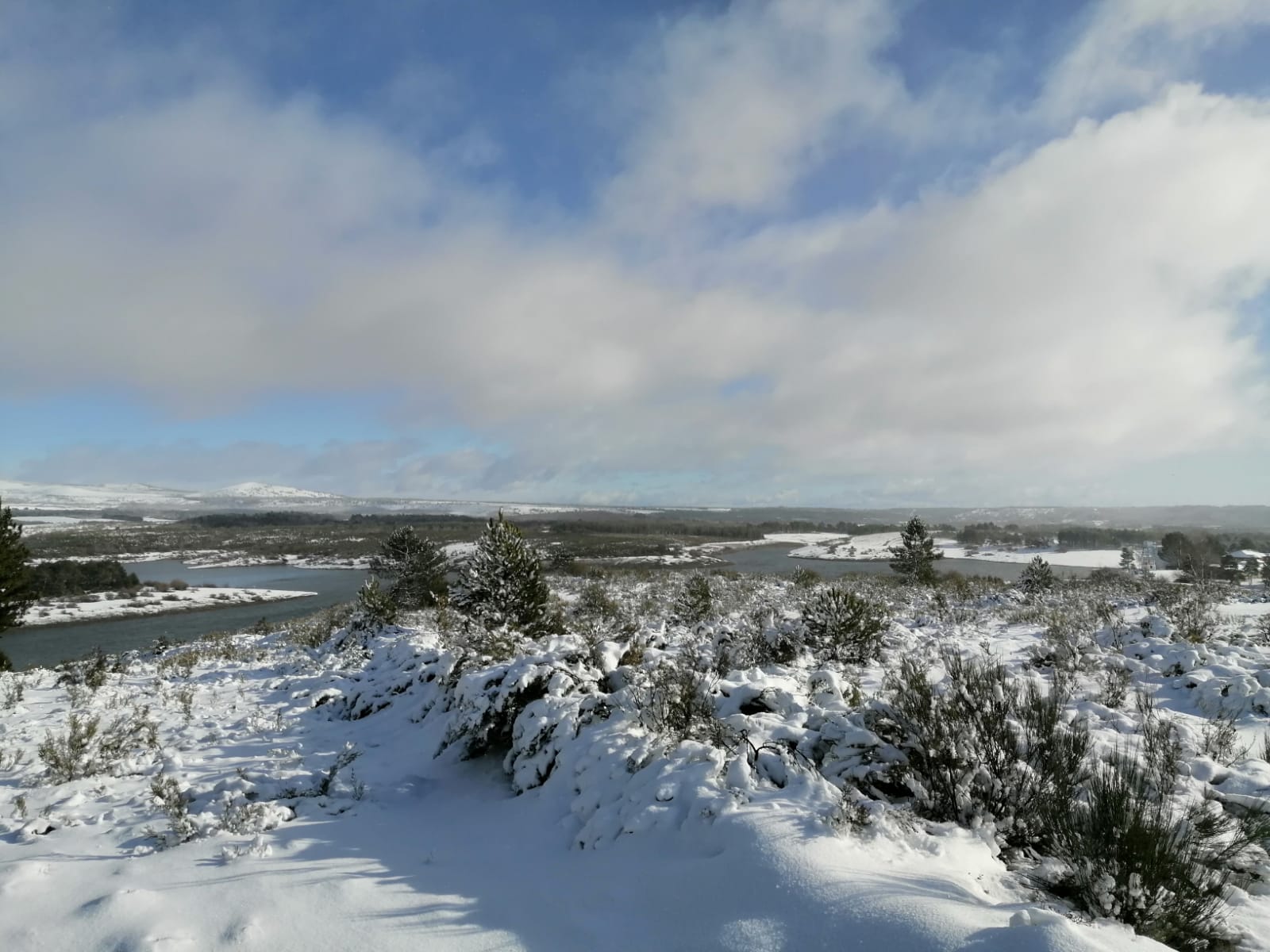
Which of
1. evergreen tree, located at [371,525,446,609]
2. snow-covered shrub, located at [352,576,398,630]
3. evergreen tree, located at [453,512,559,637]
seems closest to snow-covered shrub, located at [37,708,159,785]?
evergreen tree, located at [453,512,559,637]

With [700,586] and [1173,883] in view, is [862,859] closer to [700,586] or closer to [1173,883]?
[1173,883]

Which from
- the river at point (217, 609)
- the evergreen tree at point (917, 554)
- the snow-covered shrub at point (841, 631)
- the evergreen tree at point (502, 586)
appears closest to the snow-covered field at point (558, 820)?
the snow-covered shrub at point (841, 631)

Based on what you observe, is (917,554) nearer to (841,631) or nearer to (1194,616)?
(1194,616)

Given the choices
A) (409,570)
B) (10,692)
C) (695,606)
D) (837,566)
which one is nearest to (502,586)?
(695,606)

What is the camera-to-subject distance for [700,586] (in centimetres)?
1869

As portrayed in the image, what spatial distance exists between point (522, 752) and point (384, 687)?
18.3ft

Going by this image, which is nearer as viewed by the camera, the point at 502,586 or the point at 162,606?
the point at 502,586

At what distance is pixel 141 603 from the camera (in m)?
40.4

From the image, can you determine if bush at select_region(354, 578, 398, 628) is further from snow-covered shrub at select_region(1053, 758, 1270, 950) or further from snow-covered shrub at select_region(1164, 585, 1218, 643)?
snow-covered shrub at select_region(1164, 585, 1218, 643)

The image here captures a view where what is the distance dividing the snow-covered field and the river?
22992 mm

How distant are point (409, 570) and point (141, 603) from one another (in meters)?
25.9

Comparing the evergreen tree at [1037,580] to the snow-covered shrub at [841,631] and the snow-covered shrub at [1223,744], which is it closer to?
the snow-covered shrub at [841,631]

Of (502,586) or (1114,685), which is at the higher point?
(502,586)

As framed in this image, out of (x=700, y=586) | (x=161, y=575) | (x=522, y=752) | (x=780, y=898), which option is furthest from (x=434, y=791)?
(x=161, y=575)
